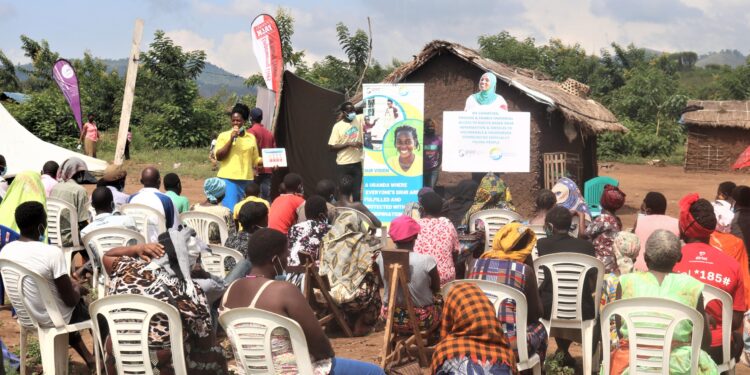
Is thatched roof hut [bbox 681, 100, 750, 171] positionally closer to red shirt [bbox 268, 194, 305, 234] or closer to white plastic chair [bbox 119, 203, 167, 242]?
red shirt [bbox 268, 194, 305, 234]

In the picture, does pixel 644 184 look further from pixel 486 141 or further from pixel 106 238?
pixel 106 238

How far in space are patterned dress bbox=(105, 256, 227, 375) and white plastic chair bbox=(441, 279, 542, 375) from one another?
145 centimetres

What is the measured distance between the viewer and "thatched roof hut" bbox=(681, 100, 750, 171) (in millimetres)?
23516

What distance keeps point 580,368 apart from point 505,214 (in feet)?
6.58

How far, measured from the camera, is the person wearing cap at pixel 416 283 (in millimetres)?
6176

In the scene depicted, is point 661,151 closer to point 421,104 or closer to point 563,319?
point 421,104

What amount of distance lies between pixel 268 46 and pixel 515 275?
292 inches

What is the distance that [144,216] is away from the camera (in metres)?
7.38

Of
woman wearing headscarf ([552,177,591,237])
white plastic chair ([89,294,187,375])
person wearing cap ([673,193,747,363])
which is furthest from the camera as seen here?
woman wearing headscarf ([552,177,591,237])

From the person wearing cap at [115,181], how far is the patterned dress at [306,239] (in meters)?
1.84

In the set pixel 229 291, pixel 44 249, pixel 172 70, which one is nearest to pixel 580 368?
pixel 229 291

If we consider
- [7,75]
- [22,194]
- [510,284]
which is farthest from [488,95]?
[7,75]

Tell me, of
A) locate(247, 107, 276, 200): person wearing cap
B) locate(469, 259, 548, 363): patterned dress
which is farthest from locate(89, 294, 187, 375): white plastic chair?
locate(247, 107, 276, 200): person wearing cap

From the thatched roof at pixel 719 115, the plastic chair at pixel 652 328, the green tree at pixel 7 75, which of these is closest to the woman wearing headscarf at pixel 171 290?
the plastic chair at pixel 652 328
